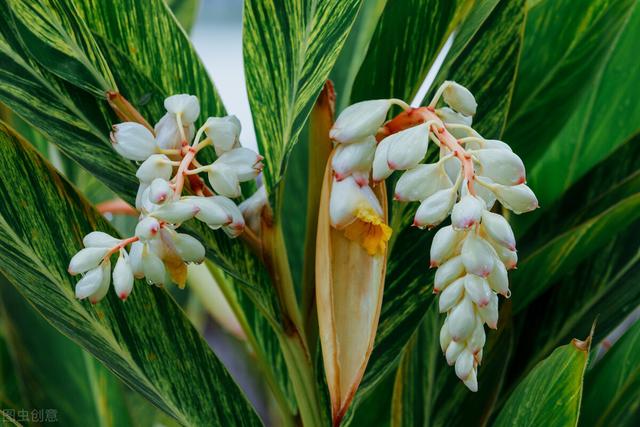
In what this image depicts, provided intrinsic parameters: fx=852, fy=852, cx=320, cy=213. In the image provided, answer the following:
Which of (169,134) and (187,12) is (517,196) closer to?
(169,134)

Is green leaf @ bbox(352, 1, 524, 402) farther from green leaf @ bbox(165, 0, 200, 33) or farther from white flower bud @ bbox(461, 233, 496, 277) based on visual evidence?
green leaf @ bbox(165, 0, 200, 33)

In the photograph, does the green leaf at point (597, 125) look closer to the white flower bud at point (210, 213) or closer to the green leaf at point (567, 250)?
the green leaf at point (567, 250)

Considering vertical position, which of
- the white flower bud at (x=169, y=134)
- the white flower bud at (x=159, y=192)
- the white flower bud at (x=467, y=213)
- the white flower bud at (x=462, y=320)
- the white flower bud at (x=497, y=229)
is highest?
the white flower bud at (x=169, y=134)

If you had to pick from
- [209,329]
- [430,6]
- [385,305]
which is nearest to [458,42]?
[430,6]

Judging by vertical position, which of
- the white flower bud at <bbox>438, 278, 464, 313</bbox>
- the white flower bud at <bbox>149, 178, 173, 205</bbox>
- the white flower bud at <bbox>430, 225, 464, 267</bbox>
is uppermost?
the white flower bud at <bbox>149, 178, 173, 205</bbox>

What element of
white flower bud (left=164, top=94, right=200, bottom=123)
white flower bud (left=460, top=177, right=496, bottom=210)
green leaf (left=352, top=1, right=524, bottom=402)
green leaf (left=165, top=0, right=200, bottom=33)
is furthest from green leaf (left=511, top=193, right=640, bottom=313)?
green leaf (left=165, top=0, right=200, bottom=33)

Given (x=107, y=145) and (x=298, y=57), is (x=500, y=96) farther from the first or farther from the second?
(x=107, y=145)

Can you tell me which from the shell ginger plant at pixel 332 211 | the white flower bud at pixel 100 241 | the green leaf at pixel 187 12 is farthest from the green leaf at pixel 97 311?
the green leaf at pixel 187 12
